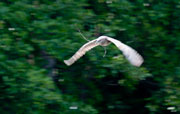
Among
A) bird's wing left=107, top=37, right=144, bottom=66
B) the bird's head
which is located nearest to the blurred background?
the bird's head

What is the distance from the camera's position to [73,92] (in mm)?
4133

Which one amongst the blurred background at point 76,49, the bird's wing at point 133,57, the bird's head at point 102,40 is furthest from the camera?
the blurred background at point 76,49

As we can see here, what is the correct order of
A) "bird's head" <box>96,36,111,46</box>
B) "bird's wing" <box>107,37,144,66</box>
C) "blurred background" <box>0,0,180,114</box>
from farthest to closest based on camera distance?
"blurred background" <box>0,0,180,114</box> < "bird's head" <box>96,36,111,46</box> < "bird's wing" <box>107,37,144,66</box>

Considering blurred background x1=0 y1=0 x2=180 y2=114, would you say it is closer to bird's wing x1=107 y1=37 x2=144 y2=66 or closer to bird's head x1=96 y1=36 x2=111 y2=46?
bird's head x1=96 y1=36 x2=111 y2=46

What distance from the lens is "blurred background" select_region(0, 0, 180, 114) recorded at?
355 centimetres

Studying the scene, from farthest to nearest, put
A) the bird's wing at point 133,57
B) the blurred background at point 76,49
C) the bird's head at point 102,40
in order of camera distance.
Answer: the blurred background at point 76,49, the bird's head at point 102,40, the bird's wing at point 133,57

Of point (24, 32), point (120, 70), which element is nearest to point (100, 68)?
point (120, 70)

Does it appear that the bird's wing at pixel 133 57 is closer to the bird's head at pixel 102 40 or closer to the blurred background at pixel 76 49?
the bird's head at pixel 102 40

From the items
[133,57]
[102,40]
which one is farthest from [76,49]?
[133,57]

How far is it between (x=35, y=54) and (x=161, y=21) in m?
1.20

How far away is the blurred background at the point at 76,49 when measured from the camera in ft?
11.6

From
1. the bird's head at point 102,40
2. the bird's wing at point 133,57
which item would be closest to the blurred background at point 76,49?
the bird's head at point 102,40

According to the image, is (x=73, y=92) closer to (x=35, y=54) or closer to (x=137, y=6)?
(x=35, y=54)

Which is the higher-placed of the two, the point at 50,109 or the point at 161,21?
the point at 161,21
